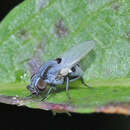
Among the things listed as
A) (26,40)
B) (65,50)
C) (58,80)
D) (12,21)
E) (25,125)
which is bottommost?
(25,125)

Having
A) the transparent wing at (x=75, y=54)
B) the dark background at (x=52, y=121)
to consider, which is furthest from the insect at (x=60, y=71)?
the dark background at (x=52, y=121)

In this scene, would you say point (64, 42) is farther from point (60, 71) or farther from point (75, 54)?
point (60, 71)

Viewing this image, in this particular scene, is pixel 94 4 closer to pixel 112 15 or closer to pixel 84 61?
pixel 112 15

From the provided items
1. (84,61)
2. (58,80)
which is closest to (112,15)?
(84,61)

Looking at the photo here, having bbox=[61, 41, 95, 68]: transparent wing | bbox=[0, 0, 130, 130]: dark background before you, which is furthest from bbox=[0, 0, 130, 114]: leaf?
bbox=[0, 0, 130, 130]: dark background

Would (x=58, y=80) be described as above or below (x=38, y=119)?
above

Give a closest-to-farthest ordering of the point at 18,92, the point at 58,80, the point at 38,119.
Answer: the point at 18,92
the point at 58,80
the point at 38,119

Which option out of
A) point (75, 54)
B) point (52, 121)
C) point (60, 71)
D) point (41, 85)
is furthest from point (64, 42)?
point (52, 121)
